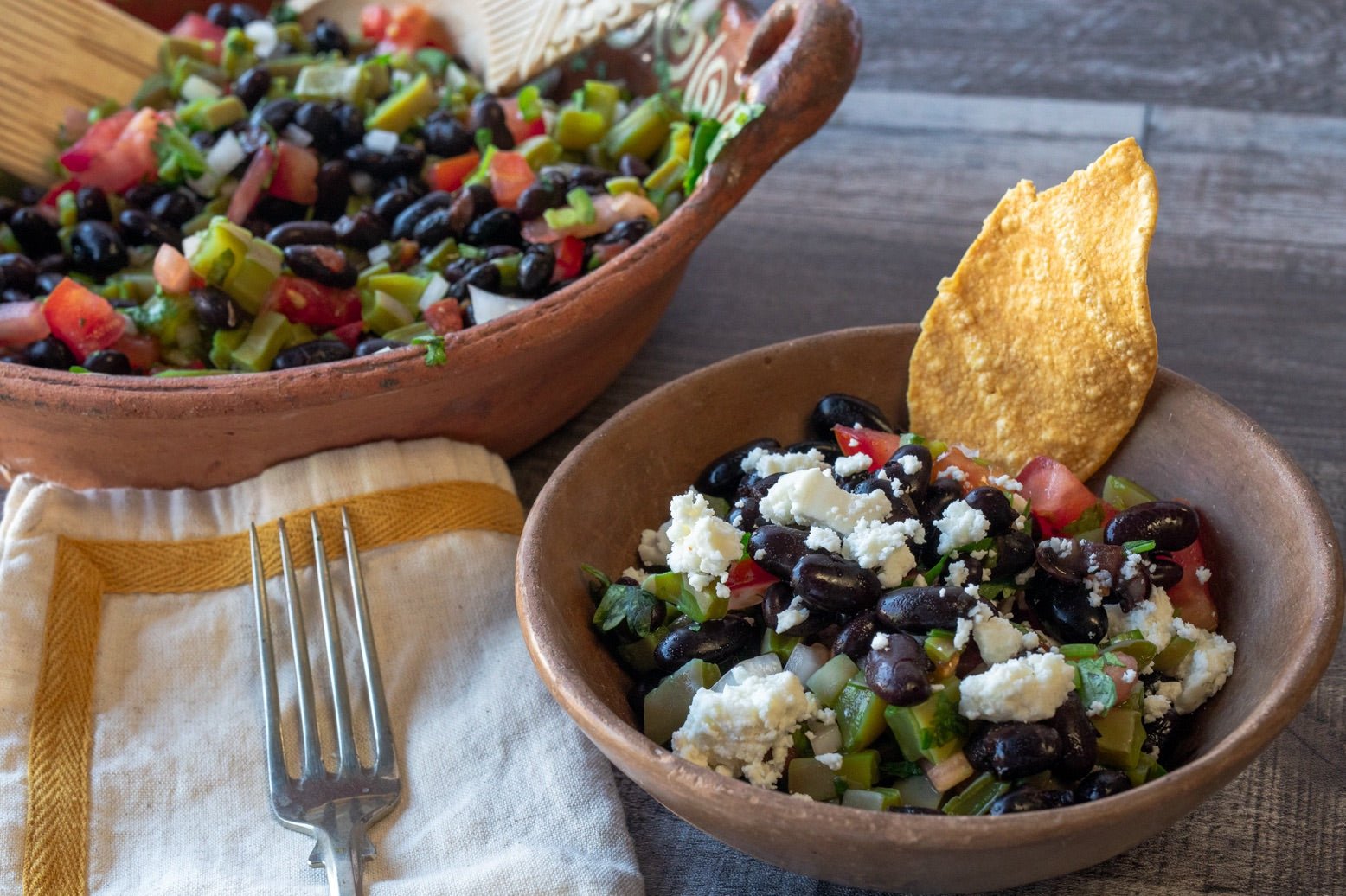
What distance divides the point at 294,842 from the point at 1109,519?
101 cm

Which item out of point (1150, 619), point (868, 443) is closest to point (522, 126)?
point (868, 443)

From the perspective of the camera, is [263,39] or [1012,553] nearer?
[1012,553]

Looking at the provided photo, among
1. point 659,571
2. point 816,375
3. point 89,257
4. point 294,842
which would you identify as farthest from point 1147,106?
point 294,842

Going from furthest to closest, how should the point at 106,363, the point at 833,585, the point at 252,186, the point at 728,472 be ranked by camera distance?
the point at 252,186, the point at 106,363, the point at 728,472, the point at 833,585

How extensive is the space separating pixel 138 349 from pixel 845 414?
3.58 feet

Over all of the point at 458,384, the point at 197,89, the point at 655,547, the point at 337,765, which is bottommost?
the point at 337,765

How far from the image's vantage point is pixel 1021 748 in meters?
1.21

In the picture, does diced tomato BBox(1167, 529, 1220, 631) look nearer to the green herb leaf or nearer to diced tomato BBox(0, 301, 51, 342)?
the green herb leaf

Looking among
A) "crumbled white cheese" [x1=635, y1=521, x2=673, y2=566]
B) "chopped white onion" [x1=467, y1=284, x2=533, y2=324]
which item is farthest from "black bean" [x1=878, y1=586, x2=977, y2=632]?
"chopped white onion" [x1=467, y1=284, x2=533, y2=324]

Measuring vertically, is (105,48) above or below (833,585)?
above

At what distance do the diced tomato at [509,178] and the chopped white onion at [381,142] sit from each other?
0.25 meters

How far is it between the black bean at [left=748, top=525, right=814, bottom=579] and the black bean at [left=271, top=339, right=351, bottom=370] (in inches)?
30.2

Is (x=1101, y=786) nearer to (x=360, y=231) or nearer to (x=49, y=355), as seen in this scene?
(x=360, y=231)

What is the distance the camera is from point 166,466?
179 cm
